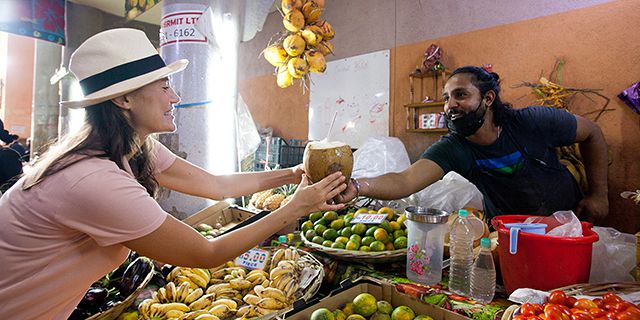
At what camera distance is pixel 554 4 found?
113 inches

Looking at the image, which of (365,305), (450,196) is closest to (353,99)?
(450,196)

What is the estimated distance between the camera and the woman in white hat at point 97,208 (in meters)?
1.05

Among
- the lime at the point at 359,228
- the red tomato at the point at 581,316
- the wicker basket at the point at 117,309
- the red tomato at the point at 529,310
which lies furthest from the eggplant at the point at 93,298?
the red tomato at the point at 581,316

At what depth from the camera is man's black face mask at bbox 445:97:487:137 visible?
2.00 m

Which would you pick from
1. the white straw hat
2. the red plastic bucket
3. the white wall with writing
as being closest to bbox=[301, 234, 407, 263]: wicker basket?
the red plastic bucket

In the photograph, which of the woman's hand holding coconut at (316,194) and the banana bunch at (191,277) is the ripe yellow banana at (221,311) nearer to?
the banana bunch at (191,277)

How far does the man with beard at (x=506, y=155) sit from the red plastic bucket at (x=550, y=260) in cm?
80

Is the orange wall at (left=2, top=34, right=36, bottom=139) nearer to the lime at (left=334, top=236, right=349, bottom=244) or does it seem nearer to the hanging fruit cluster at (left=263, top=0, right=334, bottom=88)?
the hanging fruit cluster at (left=263, top=0, right=334, bottom=88)

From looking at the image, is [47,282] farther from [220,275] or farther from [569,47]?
[569,47]

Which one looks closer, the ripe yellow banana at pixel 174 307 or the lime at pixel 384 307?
the lime at pixel 384 307

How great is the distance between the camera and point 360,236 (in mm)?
1881

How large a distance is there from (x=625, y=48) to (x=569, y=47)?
1.12 ft

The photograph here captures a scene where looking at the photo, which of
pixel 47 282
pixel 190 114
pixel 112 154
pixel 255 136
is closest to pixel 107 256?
pixel 47 282

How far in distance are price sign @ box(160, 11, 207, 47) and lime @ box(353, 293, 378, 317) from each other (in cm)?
235
